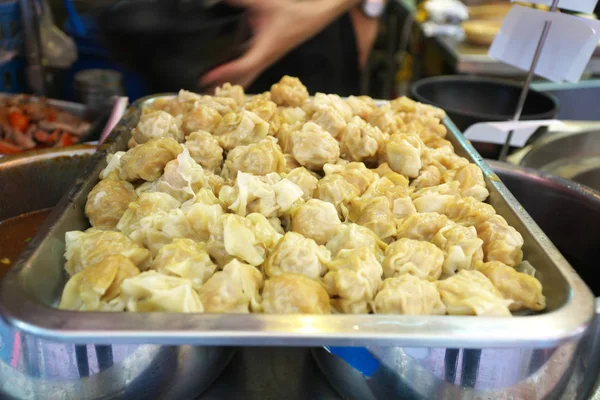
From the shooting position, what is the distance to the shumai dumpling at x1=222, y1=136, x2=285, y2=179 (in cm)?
126

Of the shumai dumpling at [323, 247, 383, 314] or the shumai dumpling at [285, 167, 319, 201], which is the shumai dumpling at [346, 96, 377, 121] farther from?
the shumai dumpling at [323, 247, 383, 314]

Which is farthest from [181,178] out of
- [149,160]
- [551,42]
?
[551,42]

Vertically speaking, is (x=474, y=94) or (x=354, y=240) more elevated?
(x=354, y=240)

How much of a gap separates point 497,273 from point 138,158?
83 centimetres

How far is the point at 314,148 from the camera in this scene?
1.33 meters

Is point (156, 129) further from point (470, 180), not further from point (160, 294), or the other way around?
point (470, 180)

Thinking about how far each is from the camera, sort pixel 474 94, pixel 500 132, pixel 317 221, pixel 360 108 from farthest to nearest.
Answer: pixel 474 94, pixel 500 132, pixel 360 108, pixel 317 221

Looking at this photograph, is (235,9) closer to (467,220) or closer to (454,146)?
(454,146)

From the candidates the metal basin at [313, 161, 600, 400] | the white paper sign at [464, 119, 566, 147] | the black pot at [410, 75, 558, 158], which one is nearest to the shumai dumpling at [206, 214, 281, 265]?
the metal basin at [313, 161, 600, 400]

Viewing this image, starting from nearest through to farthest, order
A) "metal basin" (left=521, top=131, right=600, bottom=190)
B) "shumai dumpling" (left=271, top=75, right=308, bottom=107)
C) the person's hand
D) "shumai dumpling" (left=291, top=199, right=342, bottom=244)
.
A: "shumai dumpling" (left=291, top=199, right=342, bottom=244), "shumai dumpling" (left=271, top=75, right=308, bottom=107), "metal basin" (left=521, top=131, right=600, bottom=190), the person's hand

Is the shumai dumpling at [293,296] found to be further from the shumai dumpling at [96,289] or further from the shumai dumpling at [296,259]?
the shumai dumpling at [96,289]

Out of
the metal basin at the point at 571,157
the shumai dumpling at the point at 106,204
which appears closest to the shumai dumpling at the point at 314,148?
the shumai dumpling at the point at 106,204

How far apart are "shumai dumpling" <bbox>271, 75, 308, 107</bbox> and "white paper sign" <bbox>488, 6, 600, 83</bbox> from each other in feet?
2.34

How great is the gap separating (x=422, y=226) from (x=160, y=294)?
1.83ft
